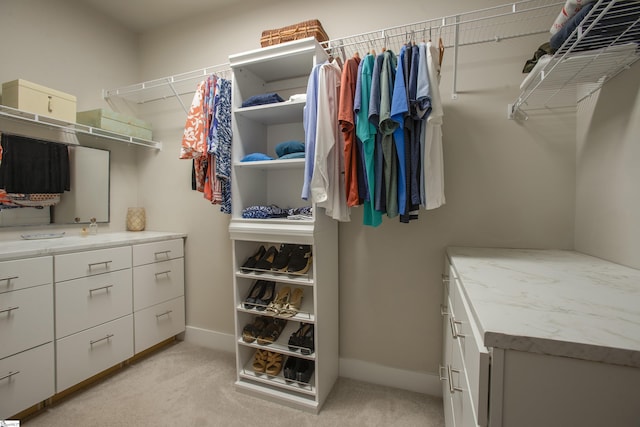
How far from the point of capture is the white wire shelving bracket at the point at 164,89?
2.10 metres

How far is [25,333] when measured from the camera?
140 centimetres

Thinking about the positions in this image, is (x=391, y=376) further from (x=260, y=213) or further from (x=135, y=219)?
(x=135, y=219)

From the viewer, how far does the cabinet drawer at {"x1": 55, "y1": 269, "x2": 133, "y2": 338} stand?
155cm

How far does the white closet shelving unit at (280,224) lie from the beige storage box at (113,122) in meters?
1.12

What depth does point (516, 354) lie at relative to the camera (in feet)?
1.77

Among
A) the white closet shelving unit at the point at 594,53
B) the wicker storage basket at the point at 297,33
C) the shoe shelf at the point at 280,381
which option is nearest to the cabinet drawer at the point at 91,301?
the shoe shelf at the point at 280,381

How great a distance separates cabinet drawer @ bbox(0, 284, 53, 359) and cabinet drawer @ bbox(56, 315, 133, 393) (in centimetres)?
12

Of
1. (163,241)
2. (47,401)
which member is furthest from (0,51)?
(47,401)

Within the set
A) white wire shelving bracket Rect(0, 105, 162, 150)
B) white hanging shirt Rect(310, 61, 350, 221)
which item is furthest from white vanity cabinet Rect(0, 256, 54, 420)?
white hanging shirt Rect(310, 61, 350, 221)

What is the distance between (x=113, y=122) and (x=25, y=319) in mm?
1439

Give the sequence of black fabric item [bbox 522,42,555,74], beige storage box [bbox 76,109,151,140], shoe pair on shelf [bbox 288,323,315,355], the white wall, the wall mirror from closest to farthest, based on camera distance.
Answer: the white wall → black fabric item [bbox 522,42,555,74] → shoe pair on shelf [bbox 288,323,315,355] → the wall mirror → beige storage box [bbox 76,109,151,140]

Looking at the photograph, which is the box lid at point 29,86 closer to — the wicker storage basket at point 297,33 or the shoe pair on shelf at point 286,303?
the wicker storage basket at point 297,33

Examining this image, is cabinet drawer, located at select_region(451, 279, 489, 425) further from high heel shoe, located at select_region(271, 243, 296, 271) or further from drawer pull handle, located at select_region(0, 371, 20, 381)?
drawer pull handle, located at select_region(0, 371, 20, 381)

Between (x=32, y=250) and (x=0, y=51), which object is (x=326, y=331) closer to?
(x=32, y=250)
